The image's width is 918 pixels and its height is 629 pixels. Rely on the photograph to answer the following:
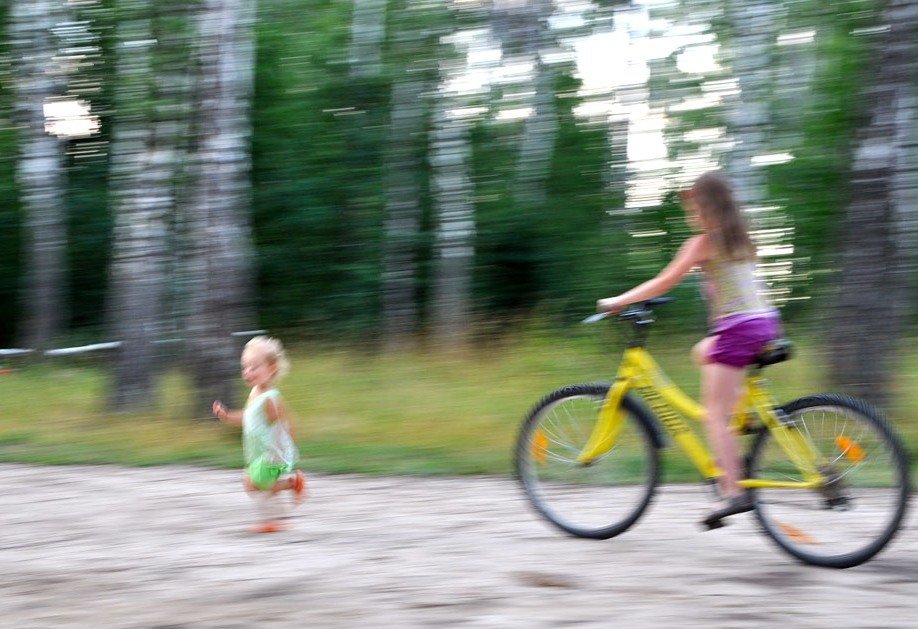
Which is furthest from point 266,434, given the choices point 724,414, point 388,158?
point 388,158

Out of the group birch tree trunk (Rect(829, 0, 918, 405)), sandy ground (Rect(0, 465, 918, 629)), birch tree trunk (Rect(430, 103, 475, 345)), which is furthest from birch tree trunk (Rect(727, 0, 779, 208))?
sandy ground (Rect(0, 465, 918, 629))

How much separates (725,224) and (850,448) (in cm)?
118

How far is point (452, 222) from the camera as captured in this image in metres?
19.6

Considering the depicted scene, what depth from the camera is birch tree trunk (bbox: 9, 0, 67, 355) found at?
1811 centimetres

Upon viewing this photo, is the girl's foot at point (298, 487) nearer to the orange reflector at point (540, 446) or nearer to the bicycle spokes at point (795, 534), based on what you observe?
the orange reflector at point (540, 446)

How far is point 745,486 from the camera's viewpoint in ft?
18.2

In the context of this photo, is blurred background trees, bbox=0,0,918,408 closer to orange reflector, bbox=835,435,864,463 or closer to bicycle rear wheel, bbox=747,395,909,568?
bicycle rear wheel, bbox=747,395,909,568

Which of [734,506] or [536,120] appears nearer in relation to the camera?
[734,506]

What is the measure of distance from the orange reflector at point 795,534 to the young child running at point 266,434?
265 centimetres

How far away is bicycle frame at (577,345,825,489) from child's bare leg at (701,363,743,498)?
0.05 meters

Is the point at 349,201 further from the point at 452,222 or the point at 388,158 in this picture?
the point at 452,222

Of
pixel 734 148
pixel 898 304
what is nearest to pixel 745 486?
pixel 898 304

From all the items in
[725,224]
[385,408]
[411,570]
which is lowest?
[385,408]

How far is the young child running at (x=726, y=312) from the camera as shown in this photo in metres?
5.46
